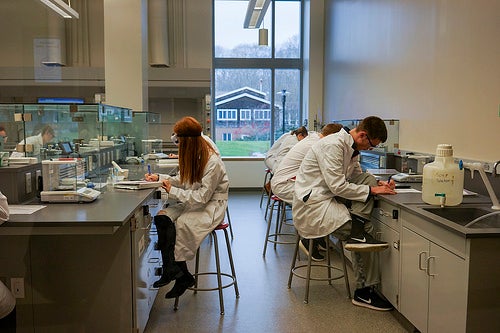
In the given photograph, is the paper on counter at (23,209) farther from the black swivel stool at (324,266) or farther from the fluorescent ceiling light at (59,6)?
the fluorescent ceiling light at (59,6)

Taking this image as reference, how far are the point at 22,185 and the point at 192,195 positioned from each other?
39.1 inches

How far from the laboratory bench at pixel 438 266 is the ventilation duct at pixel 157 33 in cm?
502

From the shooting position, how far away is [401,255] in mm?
2719

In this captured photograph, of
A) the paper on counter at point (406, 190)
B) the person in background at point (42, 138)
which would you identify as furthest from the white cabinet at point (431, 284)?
the person in background at point (42, 138)

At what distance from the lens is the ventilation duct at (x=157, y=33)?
6968mm

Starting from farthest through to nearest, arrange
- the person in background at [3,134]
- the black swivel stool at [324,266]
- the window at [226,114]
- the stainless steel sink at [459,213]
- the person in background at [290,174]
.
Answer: the window at [226,114], the person in background at [290,174], the person in background at [3,134], the black swivel stool at [324,266], the stainless steel sink at [459,213]

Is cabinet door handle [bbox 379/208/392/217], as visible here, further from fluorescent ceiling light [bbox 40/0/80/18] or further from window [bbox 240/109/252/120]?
window [bbox 240/109/252/120]

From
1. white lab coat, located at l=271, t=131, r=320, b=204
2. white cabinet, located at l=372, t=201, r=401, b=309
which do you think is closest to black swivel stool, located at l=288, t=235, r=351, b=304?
white cabinet, located at l=372, t=201, r=401, b=309

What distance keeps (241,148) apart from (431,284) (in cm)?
639

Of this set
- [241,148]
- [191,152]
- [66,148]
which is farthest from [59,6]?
[241,148]

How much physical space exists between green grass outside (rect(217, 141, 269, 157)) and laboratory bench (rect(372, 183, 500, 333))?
18.1 feet

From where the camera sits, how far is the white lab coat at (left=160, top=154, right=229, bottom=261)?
2.82 m

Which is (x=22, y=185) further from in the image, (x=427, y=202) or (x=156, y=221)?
(x=427, y=202)

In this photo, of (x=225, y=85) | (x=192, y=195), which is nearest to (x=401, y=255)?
(x=192, y=195)
